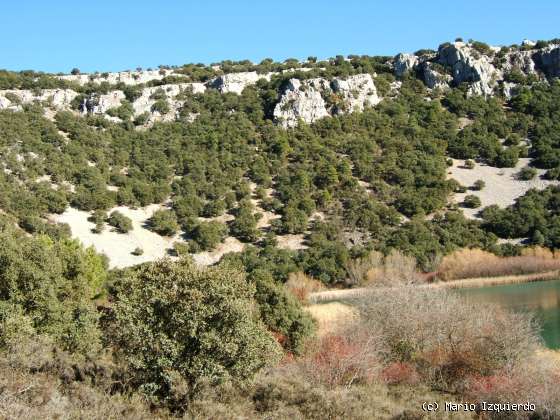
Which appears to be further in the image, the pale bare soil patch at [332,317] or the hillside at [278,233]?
the pale bare soil patch at [332,317]

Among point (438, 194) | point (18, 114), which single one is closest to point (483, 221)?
point (438, 194)

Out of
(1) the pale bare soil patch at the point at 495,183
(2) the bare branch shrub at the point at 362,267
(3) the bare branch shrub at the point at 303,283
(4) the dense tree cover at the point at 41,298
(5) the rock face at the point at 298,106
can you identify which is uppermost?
(5) the rock face at the point at 298,106

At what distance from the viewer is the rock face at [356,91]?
3891 inches

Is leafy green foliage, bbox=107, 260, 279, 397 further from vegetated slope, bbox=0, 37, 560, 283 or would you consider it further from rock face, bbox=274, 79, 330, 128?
rock face, bbox=274, 79, 330, 128

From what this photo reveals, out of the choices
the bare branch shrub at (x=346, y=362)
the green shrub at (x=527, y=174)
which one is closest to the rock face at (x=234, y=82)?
the green shrub at (x=527, y=174)

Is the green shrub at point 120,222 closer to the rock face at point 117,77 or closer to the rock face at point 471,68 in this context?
the rock face at point 117,77

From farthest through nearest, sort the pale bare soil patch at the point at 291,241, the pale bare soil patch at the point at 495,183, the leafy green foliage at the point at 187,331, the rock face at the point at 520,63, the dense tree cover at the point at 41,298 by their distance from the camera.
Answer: the rock face at the point at 520,63 → the pale bare soil patch at the point at 495,183 → the pale bare soil patch at the point at 291,241 → the dense tree cover at the point at 41,298 → the leafy green foliage at the point at 187,331

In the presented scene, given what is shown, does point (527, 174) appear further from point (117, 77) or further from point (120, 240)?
point (117, 77)

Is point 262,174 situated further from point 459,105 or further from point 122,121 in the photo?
point 459,105

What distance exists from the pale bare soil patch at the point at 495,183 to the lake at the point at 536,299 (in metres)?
21.8

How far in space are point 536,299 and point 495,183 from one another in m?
41.0

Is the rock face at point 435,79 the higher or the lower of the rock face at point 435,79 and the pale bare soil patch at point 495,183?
the higher

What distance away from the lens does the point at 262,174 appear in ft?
273

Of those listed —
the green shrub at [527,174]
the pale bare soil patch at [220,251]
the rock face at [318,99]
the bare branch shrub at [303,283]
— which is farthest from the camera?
the rock face at [318,99]
